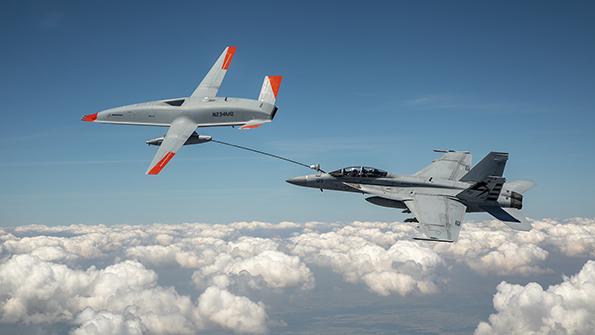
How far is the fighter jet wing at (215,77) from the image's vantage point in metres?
30.1

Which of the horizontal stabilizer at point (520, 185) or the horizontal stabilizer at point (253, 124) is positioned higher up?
the horizontal stabilizer at point (520, 185)

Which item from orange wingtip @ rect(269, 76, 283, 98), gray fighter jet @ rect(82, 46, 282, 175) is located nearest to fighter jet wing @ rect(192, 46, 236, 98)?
gray fighter jet @ rect(82, 46, 282, 175)

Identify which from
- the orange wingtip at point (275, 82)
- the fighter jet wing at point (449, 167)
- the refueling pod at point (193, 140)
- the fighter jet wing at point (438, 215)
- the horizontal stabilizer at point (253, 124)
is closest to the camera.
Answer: the fighter jet wing at point (438, 215)

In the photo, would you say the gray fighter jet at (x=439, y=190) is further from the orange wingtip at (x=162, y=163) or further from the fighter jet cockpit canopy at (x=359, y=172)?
the orange wingtip at (x=162, y=163)

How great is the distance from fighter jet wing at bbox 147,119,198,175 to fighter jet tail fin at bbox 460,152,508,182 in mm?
19552

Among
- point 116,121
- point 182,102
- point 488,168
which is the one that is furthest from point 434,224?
point 116,121

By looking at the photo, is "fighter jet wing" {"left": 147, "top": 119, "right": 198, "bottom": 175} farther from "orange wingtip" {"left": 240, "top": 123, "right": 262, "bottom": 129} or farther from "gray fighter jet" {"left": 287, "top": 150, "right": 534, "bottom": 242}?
"gray fighter jet" {"left": 287, "top": 150, "right": 534, "bottom": 242}

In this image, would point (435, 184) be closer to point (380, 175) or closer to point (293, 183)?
point (380, 175)

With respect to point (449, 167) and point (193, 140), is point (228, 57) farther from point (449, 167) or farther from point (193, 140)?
point (449, 167)

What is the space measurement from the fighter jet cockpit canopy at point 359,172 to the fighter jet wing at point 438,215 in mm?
2766

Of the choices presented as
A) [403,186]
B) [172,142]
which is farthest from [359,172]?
[172,142]

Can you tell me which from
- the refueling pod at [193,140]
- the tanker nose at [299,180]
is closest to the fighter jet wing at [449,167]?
the tanker nose at [299,180]

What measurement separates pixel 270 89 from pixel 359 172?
8949 mm

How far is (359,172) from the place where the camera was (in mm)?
27141
